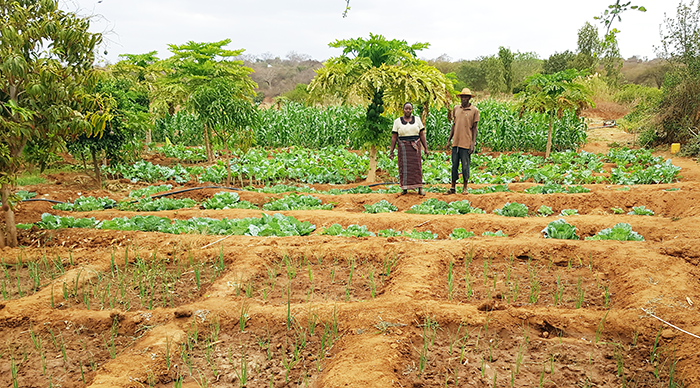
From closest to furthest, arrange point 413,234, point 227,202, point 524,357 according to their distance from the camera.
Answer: point 524,357, point 413,234, point 227,202

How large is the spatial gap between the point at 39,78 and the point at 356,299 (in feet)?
14.3

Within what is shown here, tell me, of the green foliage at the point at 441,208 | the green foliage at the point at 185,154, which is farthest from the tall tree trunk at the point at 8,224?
the green foliage at the point at 185,154

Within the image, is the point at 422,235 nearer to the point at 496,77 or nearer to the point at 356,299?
the point at 356,299

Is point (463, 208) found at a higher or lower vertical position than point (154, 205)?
lower

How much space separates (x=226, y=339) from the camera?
3.56m

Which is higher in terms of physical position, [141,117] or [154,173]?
[141,117]

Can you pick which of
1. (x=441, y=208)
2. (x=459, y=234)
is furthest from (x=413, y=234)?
(x=441, y=208)

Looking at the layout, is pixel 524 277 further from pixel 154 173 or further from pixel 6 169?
pixel 154 173

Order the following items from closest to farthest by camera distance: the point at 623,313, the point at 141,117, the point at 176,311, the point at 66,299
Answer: the point at 623,313 → the point at 176,311 → the point at 66,299 → the point at 141,117

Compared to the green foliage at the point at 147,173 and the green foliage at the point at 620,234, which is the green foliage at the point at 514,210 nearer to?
the green foliage at the point at 620,234

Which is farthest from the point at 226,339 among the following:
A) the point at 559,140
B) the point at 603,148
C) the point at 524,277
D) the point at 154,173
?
the point at 603,148

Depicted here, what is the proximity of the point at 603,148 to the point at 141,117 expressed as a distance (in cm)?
1573

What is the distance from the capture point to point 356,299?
13.7 feet

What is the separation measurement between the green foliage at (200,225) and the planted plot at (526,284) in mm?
2394
